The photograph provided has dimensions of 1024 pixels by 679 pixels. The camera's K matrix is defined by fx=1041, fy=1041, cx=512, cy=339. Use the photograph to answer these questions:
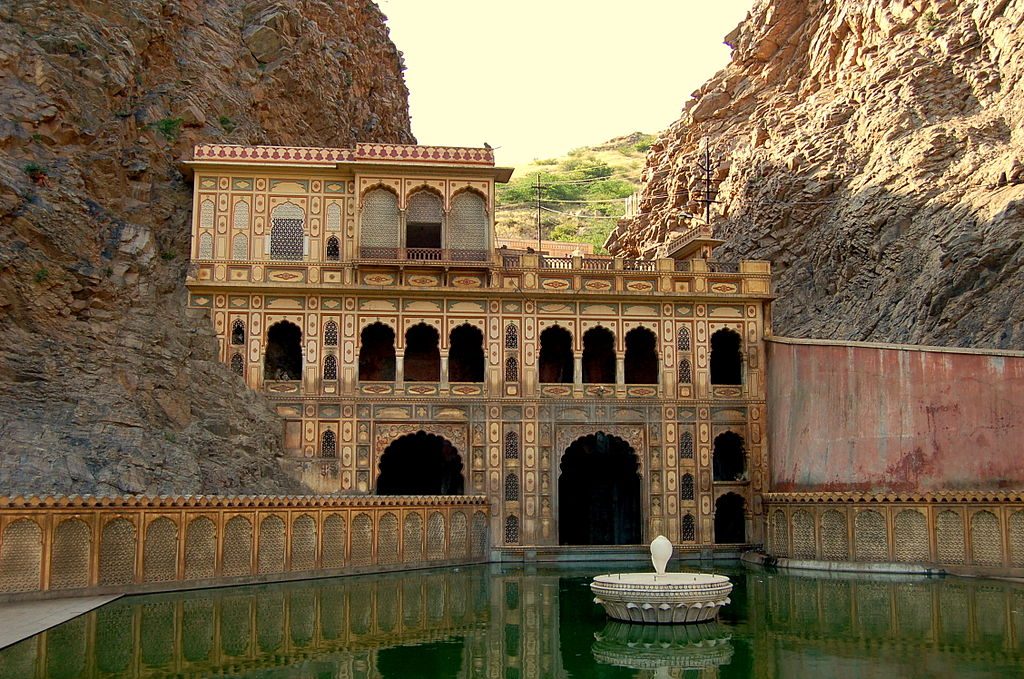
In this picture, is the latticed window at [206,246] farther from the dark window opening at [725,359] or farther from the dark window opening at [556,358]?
the dark window opening at [725,359]

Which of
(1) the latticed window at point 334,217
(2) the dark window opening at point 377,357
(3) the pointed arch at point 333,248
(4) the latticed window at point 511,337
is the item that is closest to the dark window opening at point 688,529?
(4) the latticed window at point 511,337

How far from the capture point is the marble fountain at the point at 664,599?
1702cm

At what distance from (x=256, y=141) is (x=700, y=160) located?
24.3 meters

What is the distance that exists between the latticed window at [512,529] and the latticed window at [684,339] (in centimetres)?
719

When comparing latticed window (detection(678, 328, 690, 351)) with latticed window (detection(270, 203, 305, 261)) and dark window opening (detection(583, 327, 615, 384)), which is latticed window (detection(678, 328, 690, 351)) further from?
latticed window (detection(270, 203, 305, 261))

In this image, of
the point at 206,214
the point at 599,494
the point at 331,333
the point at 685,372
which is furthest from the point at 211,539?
the point at 599,494

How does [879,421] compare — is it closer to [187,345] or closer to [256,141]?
[187,345]

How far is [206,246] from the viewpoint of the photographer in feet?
101

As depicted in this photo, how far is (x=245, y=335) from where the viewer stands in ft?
99.2

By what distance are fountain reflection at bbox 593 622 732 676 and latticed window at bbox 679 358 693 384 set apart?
14420 millimetres

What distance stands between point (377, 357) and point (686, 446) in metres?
9.93

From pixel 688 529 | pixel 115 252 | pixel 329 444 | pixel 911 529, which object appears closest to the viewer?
pixel 911 529

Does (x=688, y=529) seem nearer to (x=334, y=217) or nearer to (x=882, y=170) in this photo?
(x=334, y=217)

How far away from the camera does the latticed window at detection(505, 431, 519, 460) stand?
3050cm
